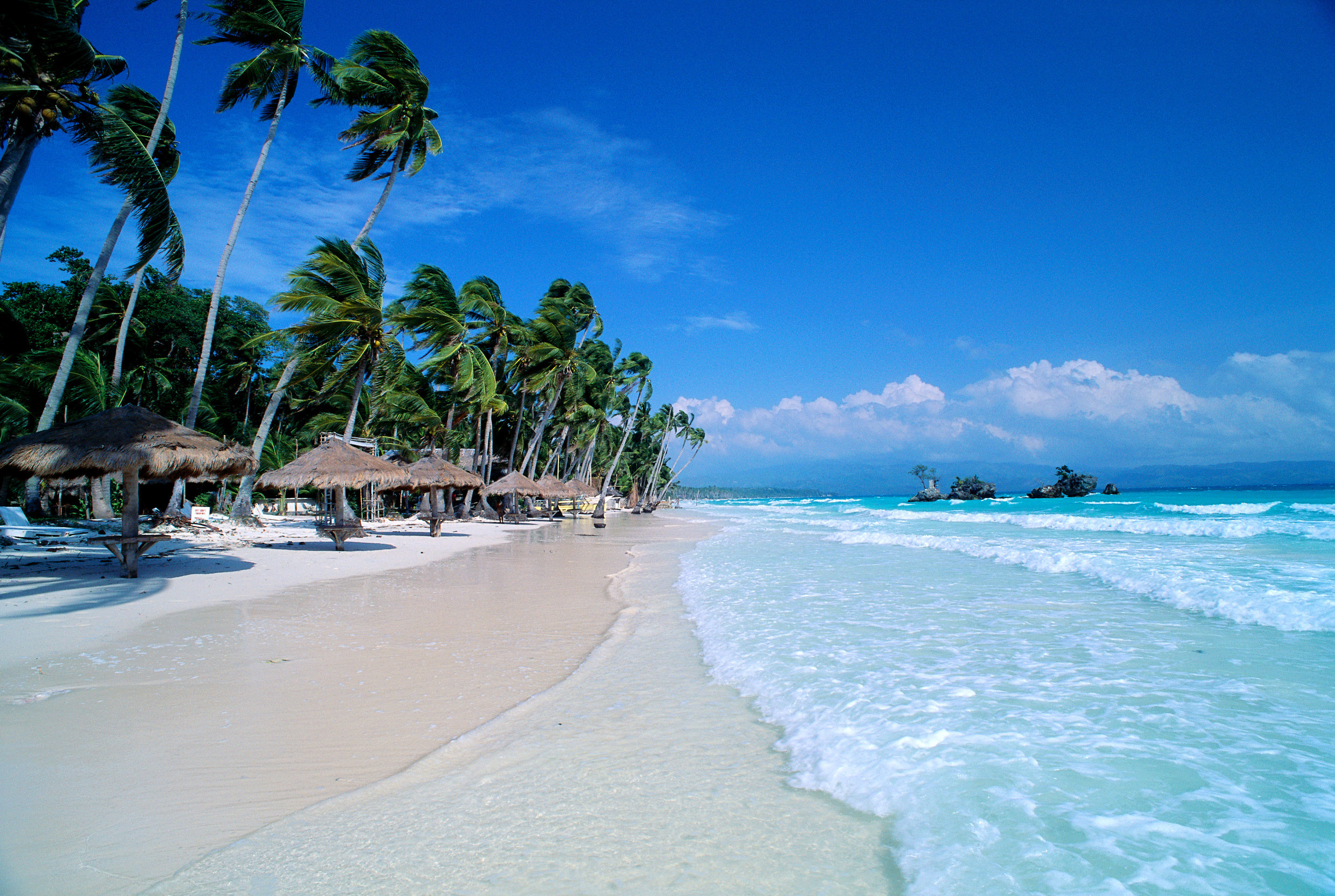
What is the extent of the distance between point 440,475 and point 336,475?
4.65m

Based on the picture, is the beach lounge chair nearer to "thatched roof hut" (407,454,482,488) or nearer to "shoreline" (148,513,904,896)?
"thatched roof hut" (407,454,482,488)

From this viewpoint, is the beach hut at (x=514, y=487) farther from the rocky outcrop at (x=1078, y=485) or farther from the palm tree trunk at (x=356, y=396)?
the rocky outcrop at (x=1078, y=485)

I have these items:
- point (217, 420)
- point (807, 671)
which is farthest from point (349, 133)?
point (807, 671)

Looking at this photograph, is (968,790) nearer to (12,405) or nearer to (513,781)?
(513,781)

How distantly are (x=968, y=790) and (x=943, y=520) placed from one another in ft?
106

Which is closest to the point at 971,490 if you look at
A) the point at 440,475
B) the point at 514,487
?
the point at 514,487

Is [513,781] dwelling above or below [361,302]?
below

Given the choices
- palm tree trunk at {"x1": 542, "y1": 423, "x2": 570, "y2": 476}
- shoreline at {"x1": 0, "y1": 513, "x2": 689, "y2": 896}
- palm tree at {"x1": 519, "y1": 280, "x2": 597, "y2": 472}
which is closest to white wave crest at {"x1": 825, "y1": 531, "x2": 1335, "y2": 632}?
shoreline at {"x1": 0, "y1": 513, "x2": 689, "y2": 896}

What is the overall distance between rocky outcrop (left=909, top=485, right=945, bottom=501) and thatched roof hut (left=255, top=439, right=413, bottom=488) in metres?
70.6

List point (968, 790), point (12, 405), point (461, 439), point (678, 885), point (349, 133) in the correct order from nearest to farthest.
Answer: point (678, 885)
point (968, 790)
point (12, 405)
point (349, 133)
point (461, 439)

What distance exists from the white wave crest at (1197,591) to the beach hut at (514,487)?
17578mm

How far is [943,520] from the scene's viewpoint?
1287 inches

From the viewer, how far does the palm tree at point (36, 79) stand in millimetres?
9430

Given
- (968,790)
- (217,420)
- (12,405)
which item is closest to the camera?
(968,790)
